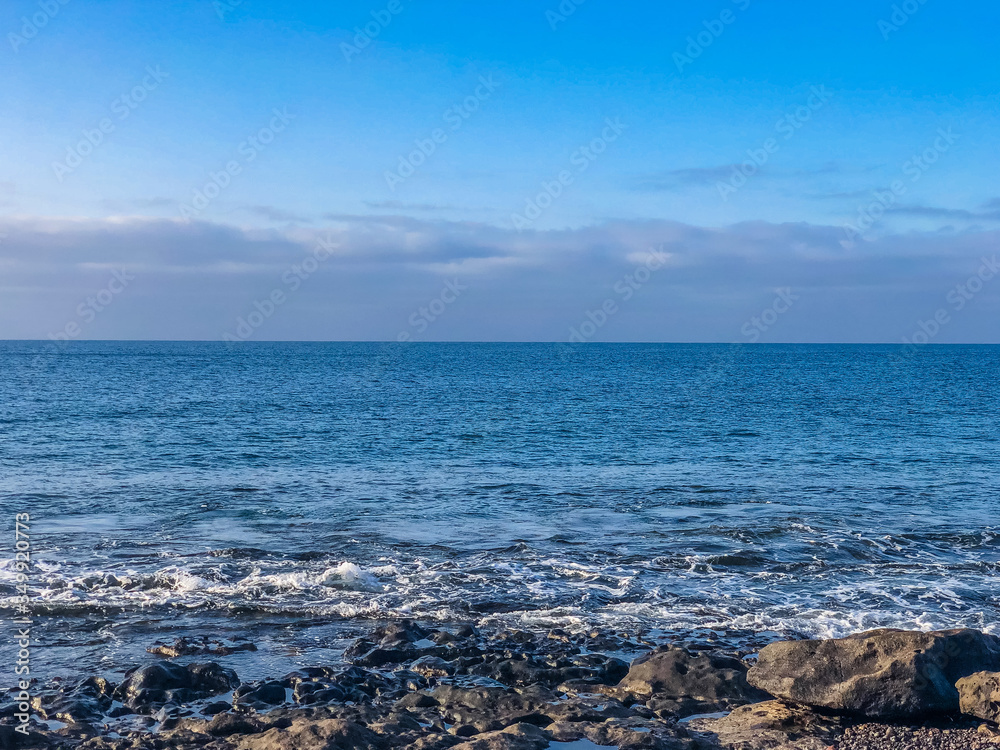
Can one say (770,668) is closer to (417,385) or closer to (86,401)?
(86,401)

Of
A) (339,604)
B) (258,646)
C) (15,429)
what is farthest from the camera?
(15,429)

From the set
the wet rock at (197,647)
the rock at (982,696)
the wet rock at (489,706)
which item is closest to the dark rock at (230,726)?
the wet rock at (489,706)

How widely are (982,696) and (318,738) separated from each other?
9532mm

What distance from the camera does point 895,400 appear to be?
7894 centimetres

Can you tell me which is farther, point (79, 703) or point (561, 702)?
point (561, 702)

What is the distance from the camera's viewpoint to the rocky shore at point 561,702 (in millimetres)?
11484

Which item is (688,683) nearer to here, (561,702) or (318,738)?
(561,702)

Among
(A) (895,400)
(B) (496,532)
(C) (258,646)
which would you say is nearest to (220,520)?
(B) (496,532)

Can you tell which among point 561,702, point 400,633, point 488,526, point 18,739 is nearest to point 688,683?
point 561,702

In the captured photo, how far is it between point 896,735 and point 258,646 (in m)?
10.8

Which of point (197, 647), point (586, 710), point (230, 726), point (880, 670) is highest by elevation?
point (880, 670)

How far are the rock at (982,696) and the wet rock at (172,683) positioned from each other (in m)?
11.2

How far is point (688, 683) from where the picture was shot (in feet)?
44.5

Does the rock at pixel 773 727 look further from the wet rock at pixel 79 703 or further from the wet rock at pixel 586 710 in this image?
the wet rock at pixel 79 703
